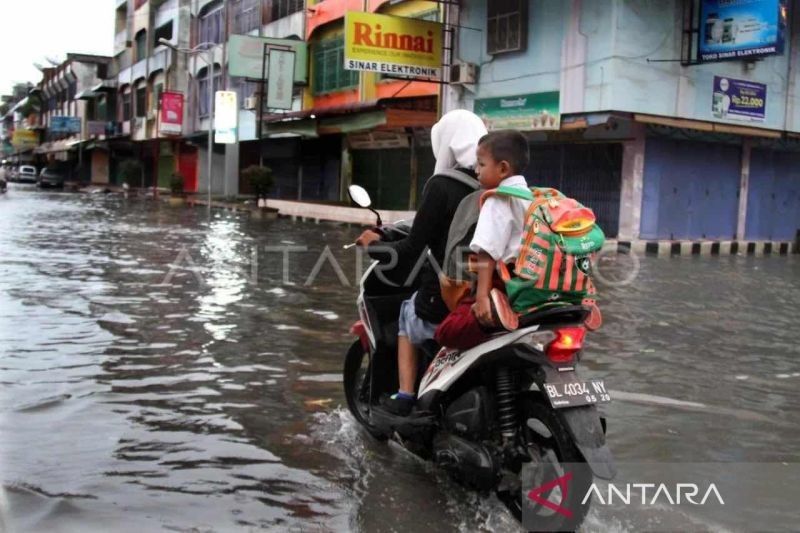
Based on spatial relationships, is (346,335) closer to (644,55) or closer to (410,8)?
(644,55)

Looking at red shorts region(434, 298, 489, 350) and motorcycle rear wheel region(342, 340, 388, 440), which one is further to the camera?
motorcycle rear wheel region(342, 340, 388, 440)

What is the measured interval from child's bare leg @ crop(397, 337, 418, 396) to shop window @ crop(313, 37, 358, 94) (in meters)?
24.9

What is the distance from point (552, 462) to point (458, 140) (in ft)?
4.92

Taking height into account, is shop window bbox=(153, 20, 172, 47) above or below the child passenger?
above

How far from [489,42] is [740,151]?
6.94 m

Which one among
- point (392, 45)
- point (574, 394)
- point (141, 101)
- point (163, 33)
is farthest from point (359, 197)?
point (141, 101)

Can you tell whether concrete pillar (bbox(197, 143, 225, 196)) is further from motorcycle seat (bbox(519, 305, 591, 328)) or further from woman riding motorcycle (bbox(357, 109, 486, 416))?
motorcycle seat (bbox(519, 305, 591, 328))

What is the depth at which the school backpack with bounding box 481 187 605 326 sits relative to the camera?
307 cm

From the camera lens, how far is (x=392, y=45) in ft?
66.8

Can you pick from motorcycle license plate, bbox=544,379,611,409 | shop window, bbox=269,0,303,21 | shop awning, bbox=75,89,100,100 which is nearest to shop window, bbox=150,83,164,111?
shop awning, bbox=75,89,100,100

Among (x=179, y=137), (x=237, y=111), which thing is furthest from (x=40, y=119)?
(x=237, y=111)

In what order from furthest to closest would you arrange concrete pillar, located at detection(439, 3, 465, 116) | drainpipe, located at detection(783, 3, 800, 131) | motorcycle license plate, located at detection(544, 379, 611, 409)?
concrete pillar, located at detection(439, 3, 465, 116) < drainpipe, located at detection(783, 3, 800, 131) < motorcycle license plate, located at detection(544, 379, 611, 409)

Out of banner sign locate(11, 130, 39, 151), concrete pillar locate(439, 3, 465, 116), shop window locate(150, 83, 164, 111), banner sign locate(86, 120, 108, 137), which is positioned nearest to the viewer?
concrete pillar locate(439, 3, 465, 116)

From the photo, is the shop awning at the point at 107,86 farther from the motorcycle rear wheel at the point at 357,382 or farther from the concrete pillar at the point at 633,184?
the motorcycle rear wheel at the point at 357,382
